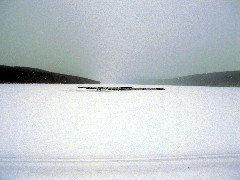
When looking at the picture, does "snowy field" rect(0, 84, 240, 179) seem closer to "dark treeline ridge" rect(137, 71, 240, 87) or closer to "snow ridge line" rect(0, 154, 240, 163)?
"snow ridge line" rect(0, 154, 240, 163)

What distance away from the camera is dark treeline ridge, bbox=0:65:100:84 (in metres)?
1.40

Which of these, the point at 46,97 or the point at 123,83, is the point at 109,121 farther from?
the point at 123,83

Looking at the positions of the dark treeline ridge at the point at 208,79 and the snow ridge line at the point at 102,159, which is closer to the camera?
the snow ridge line at the point at 102,159

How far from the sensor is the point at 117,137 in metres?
0.77

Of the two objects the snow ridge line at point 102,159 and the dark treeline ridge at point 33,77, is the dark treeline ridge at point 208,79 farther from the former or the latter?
the snow ridge line at point 102,159

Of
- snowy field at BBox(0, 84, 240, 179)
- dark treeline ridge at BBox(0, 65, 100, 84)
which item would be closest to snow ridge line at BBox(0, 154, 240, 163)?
snowy field at BBox(0, 84, 240, 179)

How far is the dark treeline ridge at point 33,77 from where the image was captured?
4.59 ft

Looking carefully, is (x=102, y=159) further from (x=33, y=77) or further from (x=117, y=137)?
(x=33, y=77)

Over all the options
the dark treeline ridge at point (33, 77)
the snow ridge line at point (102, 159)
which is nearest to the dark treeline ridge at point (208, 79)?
the dark treeline ridge at point (33, 77)

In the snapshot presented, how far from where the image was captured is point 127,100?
100 cm

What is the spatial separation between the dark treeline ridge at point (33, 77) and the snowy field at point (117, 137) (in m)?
0.40

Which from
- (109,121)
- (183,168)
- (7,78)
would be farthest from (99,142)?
(7,78)

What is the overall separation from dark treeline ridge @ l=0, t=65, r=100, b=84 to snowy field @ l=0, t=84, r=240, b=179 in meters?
0.40

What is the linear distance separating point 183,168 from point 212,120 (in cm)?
24
